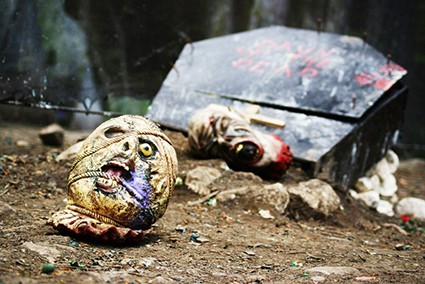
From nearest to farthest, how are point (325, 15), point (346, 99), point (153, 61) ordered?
point (346, 99) < point (153, 61) < point (325, 15)

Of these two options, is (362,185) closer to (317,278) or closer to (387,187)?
(387,187)

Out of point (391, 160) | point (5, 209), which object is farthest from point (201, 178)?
point (391, 160)

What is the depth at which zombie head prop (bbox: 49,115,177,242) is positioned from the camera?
11.3 feet

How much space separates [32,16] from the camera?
23.2ft

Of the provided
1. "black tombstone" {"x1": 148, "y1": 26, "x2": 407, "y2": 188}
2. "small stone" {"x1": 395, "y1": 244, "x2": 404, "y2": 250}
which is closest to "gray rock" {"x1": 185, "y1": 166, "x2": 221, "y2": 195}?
"black tombstone" {"x1": 148, "y1": 26, "x2": 407, "y2": 188}

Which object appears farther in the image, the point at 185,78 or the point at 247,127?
the point at 185,78

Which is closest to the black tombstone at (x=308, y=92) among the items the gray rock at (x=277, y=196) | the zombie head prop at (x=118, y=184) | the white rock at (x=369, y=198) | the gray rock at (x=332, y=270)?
the white rock at (x=369, y=198)

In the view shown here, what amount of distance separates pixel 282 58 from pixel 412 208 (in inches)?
88.1

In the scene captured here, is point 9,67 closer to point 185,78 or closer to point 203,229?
point 185,78

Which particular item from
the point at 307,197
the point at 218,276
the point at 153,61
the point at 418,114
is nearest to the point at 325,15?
the point at 418,114

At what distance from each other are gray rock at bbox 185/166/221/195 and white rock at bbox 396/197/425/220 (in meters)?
2.33

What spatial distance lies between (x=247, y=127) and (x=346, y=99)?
1.42m

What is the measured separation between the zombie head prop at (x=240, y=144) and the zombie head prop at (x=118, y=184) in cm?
185

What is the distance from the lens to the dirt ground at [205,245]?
10.2 ft
